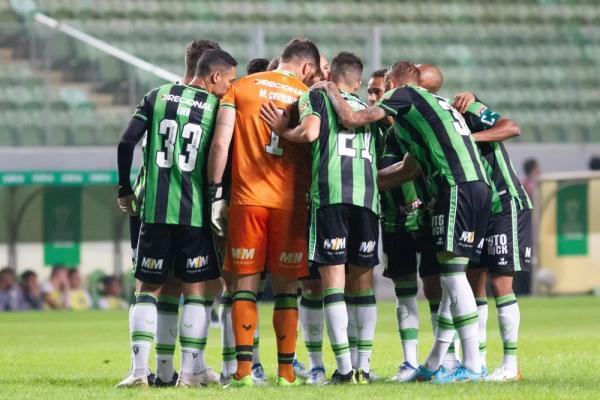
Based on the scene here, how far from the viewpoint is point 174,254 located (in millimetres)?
7996

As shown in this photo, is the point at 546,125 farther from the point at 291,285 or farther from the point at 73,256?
the point at 291,285

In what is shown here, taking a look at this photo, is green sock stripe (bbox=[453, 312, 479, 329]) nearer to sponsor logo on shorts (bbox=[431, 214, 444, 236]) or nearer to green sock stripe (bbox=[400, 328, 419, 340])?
sponsor logo on shorts (bbox=[431, 214, 444, 236])

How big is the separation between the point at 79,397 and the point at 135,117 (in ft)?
5.49

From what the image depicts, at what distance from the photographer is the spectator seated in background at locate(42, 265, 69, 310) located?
19438mm

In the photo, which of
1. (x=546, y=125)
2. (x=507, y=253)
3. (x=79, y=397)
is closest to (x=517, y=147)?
(x=546, y=125)

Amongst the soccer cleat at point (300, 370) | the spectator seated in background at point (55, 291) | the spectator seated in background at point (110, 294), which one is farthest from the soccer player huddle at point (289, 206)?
the spectator seated in background at point (110, 294)

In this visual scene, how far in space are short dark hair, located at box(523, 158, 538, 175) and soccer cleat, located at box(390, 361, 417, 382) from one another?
13.7 metres

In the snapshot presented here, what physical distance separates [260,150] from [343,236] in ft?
2.20

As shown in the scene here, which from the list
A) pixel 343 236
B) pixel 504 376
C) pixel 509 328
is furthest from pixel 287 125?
pixel 504 376

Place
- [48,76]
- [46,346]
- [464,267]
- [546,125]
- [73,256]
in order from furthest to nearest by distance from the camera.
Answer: [546,125] → [48,76] → [73,256] → [46,346] → [464,267]

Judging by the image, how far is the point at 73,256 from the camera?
771 inches

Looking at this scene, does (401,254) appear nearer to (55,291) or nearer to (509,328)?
(509,328)

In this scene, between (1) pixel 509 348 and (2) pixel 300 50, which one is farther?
(1) pixel 509 348

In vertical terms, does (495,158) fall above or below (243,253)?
above
